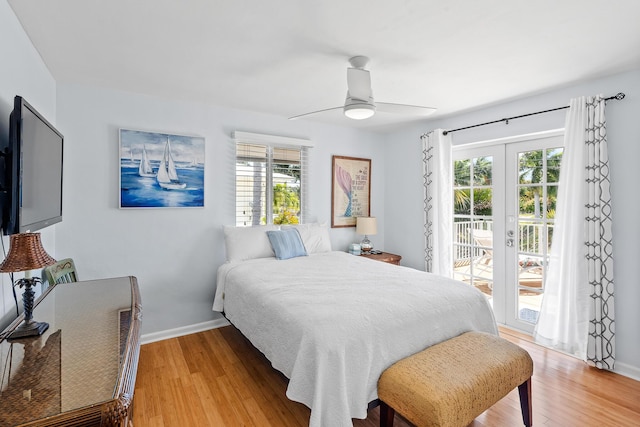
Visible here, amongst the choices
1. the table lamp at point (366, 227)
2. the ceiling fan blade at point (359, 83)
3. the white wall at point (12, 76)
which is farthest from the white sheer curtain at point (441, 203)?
the white wall at point (12, 76)

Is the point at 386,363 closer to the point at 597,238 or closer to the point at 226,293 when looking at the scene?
the point at 226,293

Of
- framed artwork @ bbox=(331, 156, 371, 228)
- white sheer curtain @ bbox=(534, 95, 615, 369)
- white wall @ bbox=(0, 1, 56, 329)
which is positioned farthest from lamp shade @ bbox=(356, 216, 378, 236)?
white wall @ bbox=(0, 1, 56, 329)

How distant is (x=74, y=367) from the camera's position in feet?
3.51

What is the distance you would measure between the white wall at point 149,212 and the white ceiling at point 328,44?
0.24 meters

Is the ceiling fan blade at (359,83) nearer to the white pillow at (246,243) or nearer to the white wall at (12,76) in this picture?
the white pillow at (246,243)

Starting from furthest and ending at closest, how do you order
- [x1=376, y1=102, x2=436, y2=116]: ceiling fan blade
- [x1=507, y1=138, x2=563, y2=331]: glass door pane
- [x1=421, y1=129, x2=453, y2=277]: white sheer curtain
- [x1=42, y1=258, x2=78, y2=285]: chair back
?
[x1=421, y1=129, x2=453, y2=277]: white sheer curtain
[x1=507, y1=138, x2=563, y2=331]: glass door pane
[x1=376, y1=102, x2=436, y2=116]: ceiling fan blade
[x1=42, y1=258, x2=78, y2=285]: chair back

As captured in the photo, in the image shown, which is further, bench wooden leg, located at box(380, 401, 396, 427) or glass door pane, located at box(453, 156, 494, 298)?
glass door pane, located at box(453, 156, 494, 298)

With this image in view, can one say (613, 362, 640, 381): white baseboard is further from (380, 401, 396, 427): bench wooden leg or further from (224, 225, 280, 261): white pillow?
(224, 225, 280, 261): white pillow

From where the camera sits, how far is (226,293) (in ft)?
9.64

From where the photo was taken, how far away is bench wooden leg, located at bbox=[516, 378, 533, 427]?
6.33 feet

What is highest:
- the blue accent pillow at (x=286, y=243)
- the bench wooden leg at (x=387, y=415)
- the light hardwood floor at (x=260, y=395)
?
the blue accent pillow at (x=286, y=243)

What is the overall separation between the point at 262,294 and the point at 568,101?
3.11 m

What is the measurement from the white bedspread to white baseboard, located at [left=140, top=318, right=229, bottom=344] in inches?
27.3

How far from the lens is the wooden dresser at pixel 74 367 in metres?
0.85
